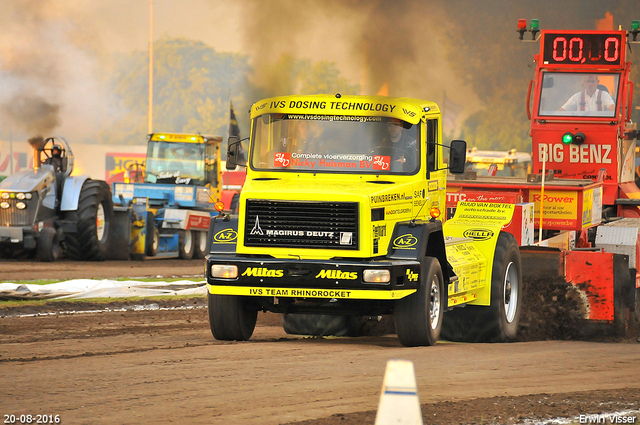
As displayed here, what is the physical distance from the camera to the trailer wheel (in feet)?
30.7

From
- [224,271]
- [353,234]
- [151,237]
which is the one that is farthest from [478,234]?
[151,237]

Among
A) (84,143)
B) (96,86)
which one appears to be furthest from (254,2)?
(84,143)

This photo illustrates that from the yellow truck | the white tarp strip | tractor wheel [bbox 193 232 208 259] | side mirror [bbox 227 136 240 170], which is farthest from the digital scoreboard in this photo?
tractor wheel [bbox 193 232 208 259]

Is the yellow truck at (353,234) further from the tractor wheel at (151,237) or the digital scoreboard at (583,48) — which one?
the tractor wheel at (151,237)

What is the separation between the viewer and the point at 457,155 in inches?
373

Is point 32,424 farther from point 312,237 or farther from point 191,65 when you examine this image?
point 191,65

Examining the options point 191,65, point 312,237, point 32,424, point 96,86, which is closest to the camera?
point 32,424

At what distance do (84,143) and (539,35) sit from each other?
42.5 m

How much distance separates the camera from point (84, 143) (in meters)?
55.0

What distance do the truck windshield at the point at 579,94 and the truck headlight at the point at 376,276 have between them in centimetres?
726

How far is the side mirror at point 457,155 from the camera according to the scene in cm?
946

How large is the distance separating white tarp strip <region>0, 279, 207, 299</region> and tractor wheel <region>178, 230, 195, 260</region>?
8.12 m

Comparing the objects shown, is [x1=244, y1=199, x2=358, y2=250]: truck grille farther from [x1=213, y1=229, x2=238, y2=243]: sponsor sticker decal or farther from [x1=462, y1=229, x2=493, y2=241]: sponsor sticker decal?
[x1=462, y1=229, x2=493, y2=241]: sponsor sticker decal

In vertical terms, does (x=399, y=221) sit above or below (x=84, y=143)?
below
